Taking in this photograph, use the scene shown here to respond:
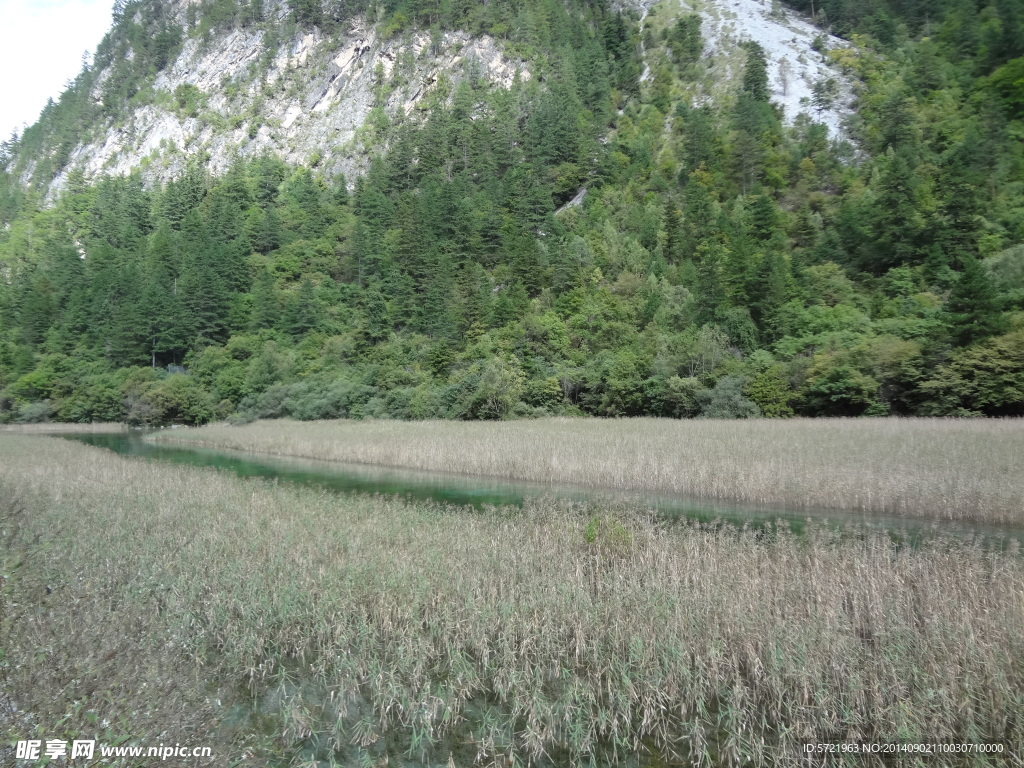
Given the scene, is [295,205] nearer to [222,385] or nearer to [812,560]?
[222,385]

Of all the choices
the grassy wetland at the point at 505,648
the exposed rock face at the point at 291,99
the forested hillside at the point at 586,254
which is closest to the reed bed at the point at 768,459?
the grassy wetland at the point at 505,648

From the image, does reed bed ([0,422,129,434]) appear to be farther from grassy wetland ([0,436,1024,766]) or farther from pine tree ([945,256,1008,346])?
pine tree ([945,256,1008,346])

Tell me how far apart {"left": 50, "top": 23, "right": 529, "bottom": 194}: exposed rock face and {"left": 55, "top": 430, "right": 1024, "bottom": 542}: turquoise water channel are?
285 ft

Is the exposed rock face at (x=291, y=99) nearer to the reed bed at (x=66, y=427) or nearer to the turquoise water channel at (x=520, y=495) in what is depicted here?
the reed bed at (x=66, y=427)

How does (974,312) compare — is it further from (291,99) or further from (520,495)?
(291,99)

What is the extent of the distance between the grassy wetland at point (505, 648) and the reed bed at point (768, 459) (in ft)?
14.4

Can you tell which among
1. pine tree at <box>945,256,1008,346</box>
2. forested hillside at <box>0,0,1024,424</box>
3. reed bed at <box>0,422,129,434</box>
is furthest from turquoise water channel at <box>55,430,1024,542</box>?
reed bed at <box>0,422,129,434</box>

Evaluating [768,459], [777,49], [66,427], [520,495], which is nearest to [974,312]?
[768,459]

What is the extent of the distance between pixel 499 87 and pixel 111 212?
211 ft

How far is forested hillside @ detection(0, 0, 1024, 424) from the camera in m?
39.3

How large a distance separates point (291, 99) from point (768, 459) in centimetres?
12553

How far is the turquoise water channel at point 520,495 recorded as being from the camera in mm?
11844

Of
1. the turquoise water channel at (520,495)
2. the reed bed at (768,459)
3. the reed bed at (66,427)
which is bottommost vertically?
the reed bed at (66,427)

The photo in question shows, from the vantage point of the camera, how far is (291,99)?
4594 inches
